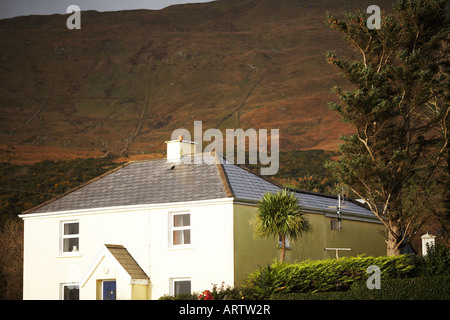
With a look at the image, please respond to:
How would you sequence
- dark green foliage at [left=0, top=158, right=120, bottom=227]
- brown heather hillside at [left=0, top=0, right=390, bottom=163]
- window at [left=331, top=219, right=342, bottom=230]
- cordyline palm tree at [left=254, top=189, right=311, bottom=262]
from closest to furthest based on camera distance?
cordyline palm tree at [left=254, top=189, right=311, bottom=262] < window at [left=331, top=219, right=342, bottom=230] < dark green foliage at [left=0, top=158, right=120, bottom=227] < brown heather hillside at [left=0, top=0, right=390, bottom=163]

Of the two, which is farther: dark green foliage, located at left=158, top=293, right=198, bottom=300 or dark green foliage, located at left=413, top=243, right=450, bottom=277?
dark green foliage, located at left=158, top=293, right=198, bottom=300

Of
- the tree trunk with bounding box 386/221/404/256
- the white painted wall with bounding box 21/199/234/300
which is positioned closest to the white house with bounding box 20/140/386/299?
the white painted wall with bounding box 21/199/234/300

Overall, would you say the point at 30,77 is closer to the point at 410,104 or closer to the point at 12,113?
the point at 12,113

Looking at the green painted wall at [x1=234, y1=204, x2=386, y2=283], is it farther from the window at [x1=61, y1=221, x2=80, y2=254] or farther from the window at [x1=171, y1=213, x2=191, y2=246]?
the window at [x1=61, y1=221, x2=80, y2=254]

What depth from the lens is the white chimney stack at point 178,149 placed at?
116ft

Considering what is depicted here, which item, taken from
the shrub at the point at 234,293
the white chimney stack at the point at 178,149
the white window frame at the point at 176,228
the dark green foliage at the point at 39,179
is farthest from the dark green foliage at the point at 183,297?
the dark green foliage at the point at 39,179

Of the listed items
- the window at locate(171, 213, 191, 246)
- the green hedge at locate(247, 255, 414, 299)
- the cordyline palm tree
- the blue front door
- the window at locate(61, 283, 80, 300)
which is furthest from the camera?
the window at locate(61, 283, 80, 300)

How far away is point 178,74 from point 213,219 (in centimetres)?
11169

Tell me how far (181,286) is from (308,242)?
22.2ft

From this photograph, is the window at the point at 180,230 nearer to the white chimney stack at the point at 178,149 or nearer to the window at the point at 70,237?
the white chimney stack at the point at 178,149

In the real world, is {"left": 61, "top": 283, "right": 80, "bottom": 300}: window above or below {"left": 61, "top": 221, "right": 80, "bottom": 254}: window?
below

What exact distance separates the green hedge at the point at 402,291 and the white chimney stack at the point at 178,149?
14051 millimetres

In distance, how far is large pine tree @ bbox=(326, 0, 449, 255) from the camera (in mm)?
29422

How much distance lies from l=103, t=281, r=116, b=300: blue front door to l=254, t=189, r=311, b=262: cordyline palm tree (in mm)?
7551
